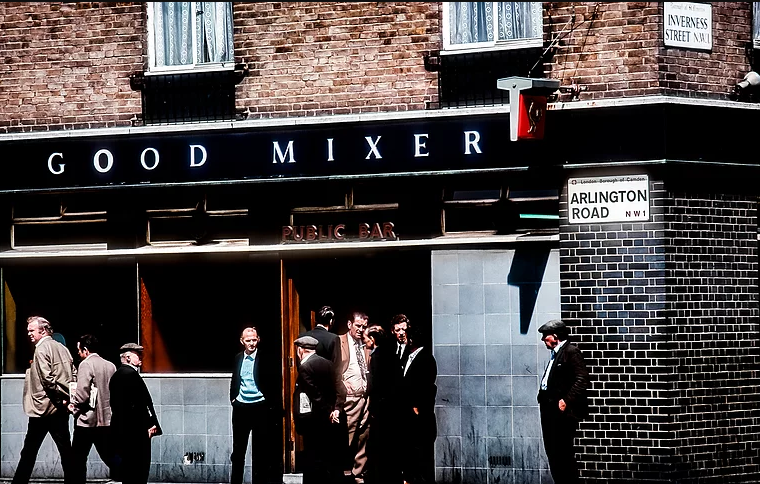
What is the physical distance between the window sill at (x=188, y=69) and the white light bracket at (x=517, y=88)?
3435mm

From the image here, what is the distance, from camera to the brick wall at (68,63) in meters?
17.8

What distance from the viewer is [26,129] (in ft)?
59.6

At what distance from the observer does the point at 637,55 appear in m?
15.7

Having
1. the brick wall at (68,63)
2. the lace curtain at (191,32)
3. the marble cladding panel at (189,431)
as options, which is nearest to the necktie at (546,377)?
the marble cladding panel at (189,431)

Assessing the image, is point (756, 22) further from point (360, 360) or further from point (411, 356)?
point (360, 360)

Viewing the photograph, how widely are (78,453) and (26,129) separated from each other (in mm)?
4341

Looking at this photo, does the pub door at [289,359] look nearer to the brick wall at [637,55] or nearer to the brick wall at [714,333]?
the brick wall at [637,55]

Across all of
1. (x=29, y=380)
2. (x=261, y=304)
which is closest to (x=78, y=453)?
(x=29, y=380)

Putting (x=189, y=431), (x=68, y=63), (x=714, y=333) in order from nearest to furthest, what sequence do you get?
(x=714, y=333) < (x=189, y=431) < (x=68, y=63)

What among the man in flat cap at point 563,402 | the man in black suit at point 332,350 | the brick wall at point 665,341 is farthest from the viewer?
the man in black suit at point 332,350

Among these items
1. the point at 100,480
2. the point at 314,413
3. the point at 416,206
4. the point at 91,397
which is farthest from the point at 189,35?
the point at 100,480

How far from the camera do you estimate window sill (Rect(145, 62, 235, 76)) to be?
57.3 feet

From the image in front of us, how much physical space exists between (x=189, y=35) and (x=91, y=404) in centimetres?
458

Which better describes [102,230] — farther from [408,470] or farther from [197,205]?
[408,470]
